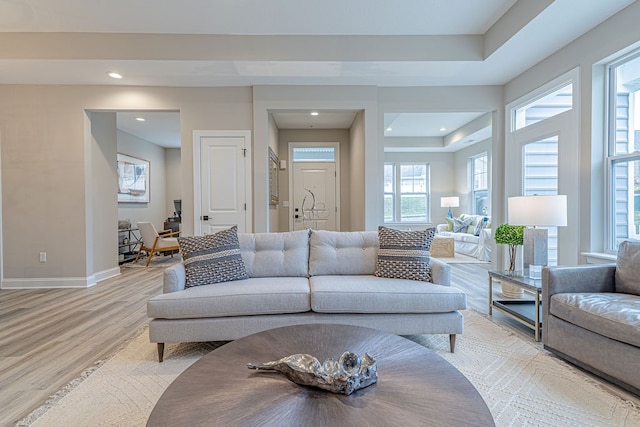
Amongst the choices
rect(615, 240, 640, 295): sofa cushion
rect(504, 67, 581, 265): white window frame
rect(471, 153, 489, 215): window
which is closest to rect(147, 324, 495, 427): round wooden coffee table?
rect(615, 240, 640, 295): sofa cushion

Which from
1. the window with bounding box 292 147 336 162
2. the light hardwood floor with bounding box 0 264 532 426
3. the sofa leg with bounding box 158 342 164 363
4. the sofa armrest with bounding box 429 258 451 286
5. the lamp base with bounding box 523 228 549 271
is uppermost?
the window with bounding box 292 147 336 162

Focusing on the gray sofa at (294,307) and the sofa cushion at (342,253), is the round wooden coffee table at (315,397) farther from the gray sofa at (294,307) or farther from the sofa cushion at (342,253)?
the sofa cushion at (342,253)

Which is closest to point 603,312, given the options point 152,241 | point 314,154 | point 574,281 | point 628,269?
point 574,281

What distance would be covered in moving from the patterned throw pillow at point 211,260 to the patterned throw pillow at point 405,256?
1.15 metres

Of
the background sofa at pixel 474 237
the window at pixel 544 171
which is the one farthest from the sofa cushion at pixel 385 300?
the background sofa at pixel 474 237

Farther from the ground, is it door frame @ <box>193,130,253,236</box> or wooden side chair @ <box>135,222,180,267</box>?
door frame @ <box>193,130,253,236</box>

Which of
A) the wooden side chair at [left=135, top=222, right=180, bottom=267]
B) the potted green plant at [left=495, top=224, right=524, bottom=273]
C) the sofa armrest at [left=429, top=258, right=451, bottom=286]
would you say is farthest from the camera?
A: the wooden side chair at [left=135, top=222, right=180, bottom=267]

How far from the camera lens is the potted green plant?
9.39 feet

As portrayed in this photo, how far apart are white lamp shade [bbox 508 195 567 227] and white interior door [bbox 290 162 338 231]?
4.02m

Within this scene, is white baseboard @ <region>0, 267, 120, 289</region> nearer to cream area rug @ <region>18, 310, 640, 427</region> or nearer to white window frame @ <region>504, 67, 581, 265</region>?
cream area rug @ <region>18, 310, 640, 427</region>

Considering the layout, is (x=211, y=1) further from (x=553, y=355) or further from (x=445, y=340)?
(x=553, y=355)

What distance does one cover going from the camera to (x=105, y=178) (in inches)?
187

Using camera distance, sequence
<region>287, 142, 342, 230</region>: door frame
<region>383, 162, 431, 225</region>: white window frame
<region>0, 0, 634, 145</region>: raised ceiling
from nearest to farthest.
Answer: <region>0, 0, 634, 145</region>: raised ceiling
<region>287, 142, 342, 230</region>: door frame
<region>383, 162, 431, 225</region>: white window frame

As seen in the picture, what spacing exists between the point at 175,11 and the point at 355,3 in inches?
71.4
